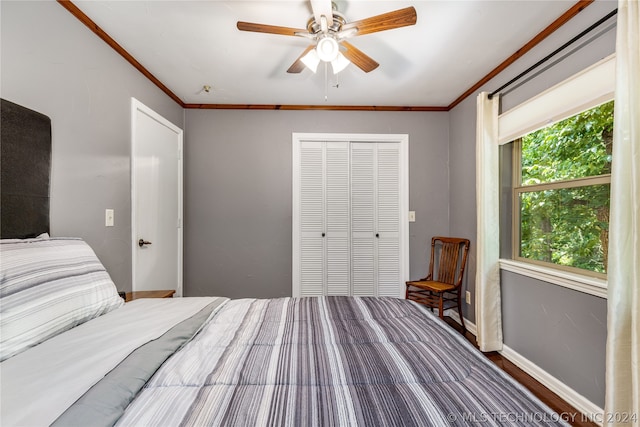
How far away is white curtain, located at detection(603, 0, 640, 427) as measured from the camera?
1172 mm

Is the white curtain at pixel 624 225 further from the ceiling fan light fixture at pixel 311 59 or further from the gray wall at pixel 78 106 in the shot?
the gray wall at pixel 78 106

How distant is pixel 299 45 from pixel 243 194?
5.62 feet

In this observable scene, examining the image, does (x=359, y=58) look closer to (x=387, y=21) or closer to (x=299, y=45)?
(x=387, y=21)

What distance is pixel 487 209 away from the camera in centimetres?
232

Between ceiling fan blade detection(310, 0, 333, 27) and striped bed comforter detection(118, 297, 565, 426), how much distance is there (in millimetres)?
1619

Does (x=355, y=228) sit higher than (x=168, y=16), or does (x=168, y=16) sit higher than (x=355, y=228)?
(x=168, y=16)

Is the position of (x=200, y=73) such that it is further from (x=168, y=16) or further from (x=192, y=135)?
(x=192, y=135)

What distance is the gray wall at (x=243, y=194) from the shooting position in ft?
10.4

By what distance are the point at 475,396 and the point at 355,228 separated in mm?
2485

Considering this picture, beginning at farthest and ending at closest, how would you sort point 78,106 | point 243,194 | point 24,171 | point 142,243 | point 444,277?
1. point 243,194
2. point 444,277
3. point 142,243
4. point 78,106
5. point 24,171

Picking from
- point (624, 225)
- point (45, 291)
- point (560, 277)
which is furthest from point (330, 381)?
point (560, 277)

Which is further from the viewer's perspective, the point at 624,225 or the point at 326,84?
the point at 326,84

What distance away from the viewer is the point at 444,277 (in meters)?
3.01

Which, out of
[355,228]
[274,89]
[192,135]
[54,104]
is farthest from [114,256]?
[355,228]
